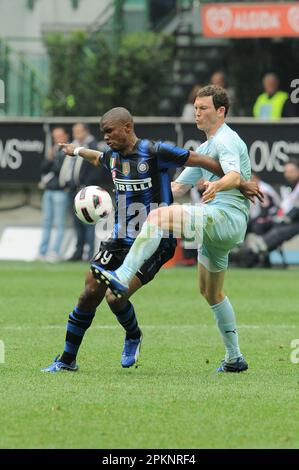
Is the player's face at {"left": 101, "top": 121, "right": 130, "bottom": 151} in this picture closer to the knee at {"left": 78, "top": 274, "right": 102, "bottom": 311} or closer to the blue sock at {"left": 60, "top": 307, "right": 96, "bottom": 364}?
the knee at {"left": 78, "top": 274, "right": 102, "bottom": 311}

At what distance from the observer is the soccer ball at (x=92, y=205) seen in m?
9.82

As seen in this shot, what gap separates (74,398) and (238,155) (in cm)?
237

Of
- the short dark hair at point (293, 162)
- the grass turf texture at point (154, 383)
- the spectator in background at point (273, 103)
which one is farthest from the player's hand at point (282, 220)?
the grass turf texture at point (154, 383)

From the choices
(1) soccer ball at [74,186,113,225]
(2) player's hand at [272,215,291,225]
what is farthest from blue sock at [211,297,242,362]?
(2) player's hand at [272,215,291,225]

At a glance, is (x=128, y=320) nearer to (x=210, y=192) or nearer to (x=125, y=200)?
(x=125, y=200)

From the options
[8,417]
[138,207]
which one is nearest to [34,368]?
[138,207]

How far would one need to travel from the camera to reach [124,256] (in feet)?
32.3

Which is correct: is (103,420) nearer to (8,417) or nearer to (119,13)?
(8,417)

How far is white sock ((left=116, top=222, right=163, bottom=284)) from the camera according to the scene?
9305 mm

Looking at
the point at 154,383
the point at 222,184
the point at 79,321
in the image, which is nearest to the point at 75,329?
the point at 79,321

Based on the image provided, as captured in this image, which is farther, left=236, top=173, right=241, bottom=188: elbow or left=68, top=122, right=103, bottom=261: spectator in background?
left=68, top=122, right=103, bottom=261: spectator in background

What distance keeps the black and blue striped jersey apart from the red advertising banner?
1508 cm
